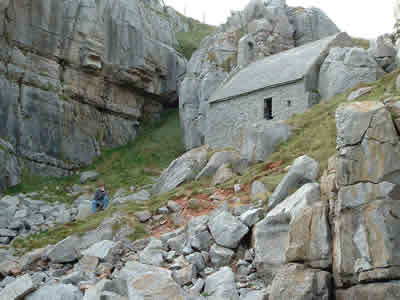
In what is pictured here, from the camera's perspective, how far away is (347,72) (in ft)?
94.5

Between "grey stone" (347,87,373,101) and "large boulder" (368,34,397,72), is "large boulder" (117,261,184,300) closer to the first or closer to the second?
"grey stone" (347,87,373,101)

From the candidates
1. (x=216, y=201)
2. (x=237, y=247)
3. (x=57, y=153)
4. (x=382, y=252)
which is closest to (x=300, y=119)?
(x=216, y=201)

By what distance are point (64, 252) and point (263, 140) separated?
1140cm

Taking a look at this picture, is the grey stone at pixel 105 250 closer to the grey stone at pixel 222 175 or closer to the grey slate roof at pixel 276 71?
the grey stone at pixel 222 175

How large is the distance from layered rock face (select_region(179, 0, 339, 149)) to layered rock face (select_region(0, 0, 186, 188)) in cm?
458

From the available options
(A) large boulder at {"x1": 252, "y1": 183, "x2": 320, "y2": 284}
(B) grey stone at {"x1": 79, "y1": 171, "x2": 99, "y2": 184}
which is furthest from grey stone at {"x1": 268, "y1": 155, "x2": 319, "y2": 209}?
(B) grey stone at {"x1": 79, "y1": 171, "x2": 99, "y2": 184}

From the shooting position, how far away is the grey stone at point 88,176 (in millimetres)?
36987

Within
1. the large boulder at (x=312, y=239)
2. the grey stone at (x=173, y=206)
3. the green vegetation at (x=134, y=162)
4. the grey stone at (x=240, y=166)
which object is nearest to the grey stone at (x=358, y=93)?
the grey stone at (x=240, y=166)

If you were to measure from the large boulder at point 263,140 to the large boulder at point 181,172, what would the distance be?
4660 mm

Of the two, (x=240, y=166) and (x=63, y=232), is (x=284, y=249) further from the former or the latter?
(x=63, y=232)

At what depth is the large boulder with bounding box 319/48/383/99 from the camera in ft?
92.4

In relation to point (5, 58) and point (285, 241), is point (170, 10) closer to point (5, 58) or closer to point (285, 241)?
point (5, 58)

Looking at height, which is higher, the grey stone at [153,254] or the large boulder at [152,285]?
the grey stone at [153,254]

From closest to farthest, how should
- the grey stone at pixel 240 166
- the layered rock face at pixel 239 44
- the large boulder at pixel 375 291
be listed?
the large boulder at pixel 375 291, the grey stone at pixel 240 166, the layered rock face at pixel 239 44
